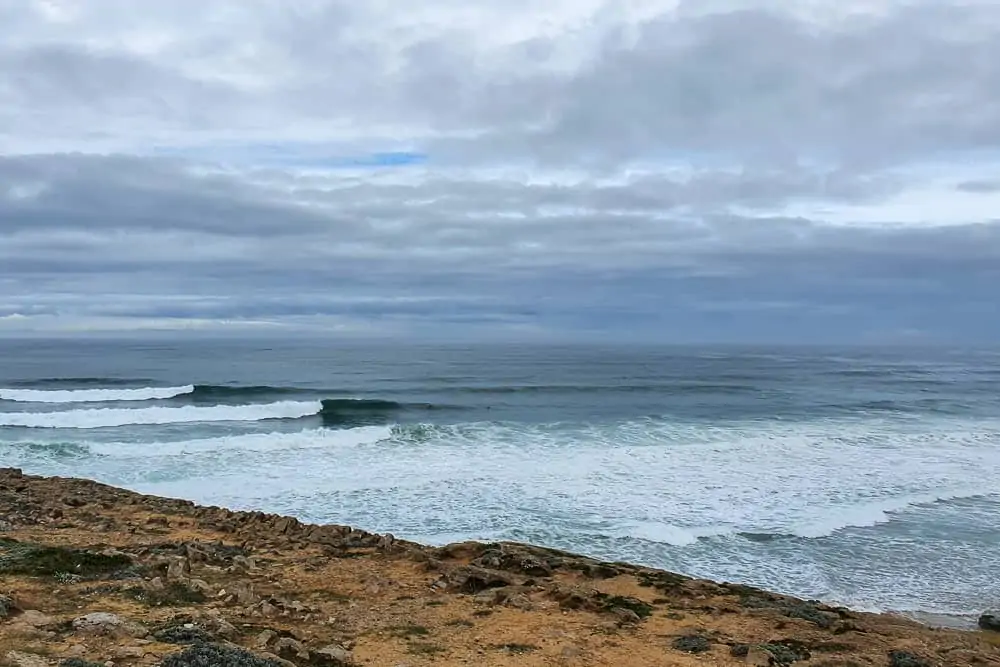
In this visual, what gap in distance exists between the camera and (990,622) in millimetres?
8523

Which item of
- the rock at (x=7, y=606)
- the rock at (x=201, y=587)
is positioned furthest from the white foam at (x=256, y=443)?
the rock at (x=7, y=606)

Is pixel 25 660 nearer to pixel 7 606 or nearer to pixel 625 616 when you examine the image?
pixel 7 606

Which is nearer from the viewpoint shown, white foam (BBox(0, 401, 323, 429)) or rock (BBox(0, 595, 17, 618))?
rock (BBox(0, 595, 17, 618))

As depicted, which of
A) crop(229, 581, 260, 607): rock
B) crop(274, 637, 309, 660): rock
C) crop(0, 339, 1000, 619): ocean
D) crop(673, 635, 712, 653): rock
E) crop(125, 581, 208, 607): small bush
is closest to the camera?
crop(274, 637, 309, 660): rock

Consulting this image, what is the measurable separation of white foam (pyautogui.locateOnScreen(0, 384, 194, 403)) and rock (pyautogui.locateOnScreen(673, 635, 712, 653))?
106 feet

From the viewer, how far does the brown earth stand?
5.51m

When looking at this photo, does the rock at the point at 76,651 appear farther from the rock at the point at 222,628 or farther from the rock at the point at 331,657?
the rock at the point at 331,657

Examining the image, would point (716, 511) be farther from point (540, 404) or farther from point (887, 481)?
point (540, 404)

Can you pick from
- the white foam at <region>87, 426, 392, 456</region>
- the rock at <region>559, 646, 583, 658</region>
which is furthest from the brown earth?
the white foam at <region>87, 426, 392, 456</region>

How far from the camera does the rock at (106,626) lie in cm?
544

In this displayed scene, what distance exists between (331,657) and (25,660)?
6.51 ft

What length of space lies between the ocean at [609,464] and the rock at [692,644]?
4194 millimetres

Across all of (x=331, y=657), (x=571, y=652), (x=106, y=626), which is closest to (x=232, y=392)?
(x=106, y=626)

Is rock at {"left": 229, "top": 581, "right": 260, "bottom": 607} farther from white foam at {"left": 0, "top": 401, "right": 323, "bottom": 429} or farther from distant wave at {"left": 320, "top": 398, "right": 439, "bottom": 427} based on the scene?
white foam at {"left": 0, "top": 401, "right": 323, "bottom": 429}
